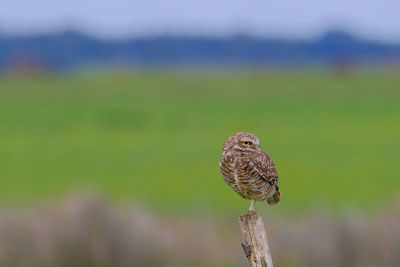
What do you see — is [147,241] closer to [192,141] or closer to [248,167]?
[248,167]

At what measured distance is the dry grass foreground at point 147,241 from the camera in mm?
12297

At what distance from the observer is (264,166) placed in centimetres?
532

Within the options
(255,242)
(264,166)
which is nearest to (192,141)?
(264,166)

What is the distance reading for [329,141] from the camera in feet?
137

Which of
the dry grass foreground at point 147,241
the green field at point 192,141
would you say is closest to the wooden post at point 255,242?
the dry grass foreground at point 147,241

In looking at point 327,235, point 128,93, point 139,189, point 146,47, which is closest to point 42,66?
point 146,47

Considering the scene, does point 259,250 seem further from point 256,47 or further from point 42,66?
point 256,47

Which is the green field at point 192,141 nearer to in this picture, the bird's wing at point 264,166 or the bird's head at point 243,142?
the bird's wing at point 264,166

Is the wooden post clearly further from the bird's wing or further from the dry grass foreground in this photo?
the dry grass foreground

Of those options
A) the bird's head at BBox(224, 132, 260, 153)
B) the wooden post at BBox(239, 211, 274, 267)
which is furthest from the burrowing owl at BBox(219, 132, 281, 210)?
the wooden post at BBox(239, 211, 274, 267)

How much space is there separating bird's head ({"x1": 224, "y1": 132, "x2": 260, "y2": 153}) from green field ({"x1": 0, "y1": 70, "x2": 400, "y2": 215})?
853cm

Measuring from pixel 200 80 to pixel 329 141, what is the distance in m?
44.1

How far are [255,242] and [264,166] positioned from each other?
0.47 meters

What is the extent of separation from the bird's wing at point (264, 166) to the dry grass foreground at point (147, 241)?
7.14 m
